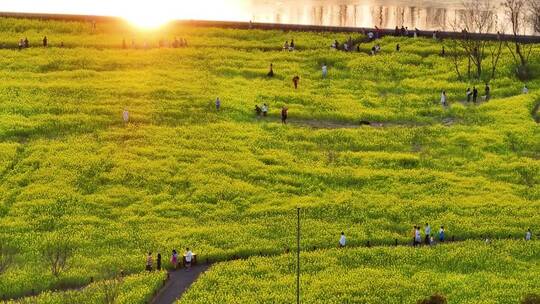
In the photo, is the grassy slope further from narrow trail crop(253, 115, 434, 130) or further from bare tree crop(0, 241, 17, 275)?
narrow trail crop(253, 115, 434, 130)

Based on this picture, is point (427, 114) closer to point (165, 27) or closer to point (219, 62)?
point (219, 62)

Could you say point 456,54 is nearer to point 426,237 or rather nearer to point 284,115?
point 284,115

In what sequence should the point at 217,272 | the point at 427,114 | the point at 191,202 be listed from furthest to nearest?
the point at 427,114
the point at 191,202
the point at 217,272

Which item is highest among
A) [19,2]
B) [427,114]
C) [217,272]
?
[19,2]

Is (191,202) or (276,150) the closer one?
(191,202)

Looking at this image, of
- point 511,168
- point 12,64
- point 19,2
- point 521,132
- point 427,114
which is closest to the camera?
point 511,168

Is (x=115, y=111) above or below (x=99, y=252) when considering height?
above

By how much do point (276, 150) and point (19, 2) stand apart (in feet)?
224

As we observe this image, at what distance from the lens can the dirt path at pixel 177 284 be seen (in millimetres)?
44066

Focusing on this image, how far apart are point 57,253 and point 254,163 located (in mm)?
16761

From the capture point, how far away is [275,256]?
48.6 metres

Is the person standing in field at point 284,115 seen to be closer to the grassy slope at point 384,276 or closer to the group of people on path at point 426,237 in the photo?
the group of people on path at point 426,237

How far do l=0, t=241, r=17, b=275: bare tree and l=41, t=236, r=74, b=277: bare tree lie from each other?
1.48 meters

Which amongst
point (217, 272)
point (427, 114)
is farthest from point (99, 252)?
point (427, 114)
